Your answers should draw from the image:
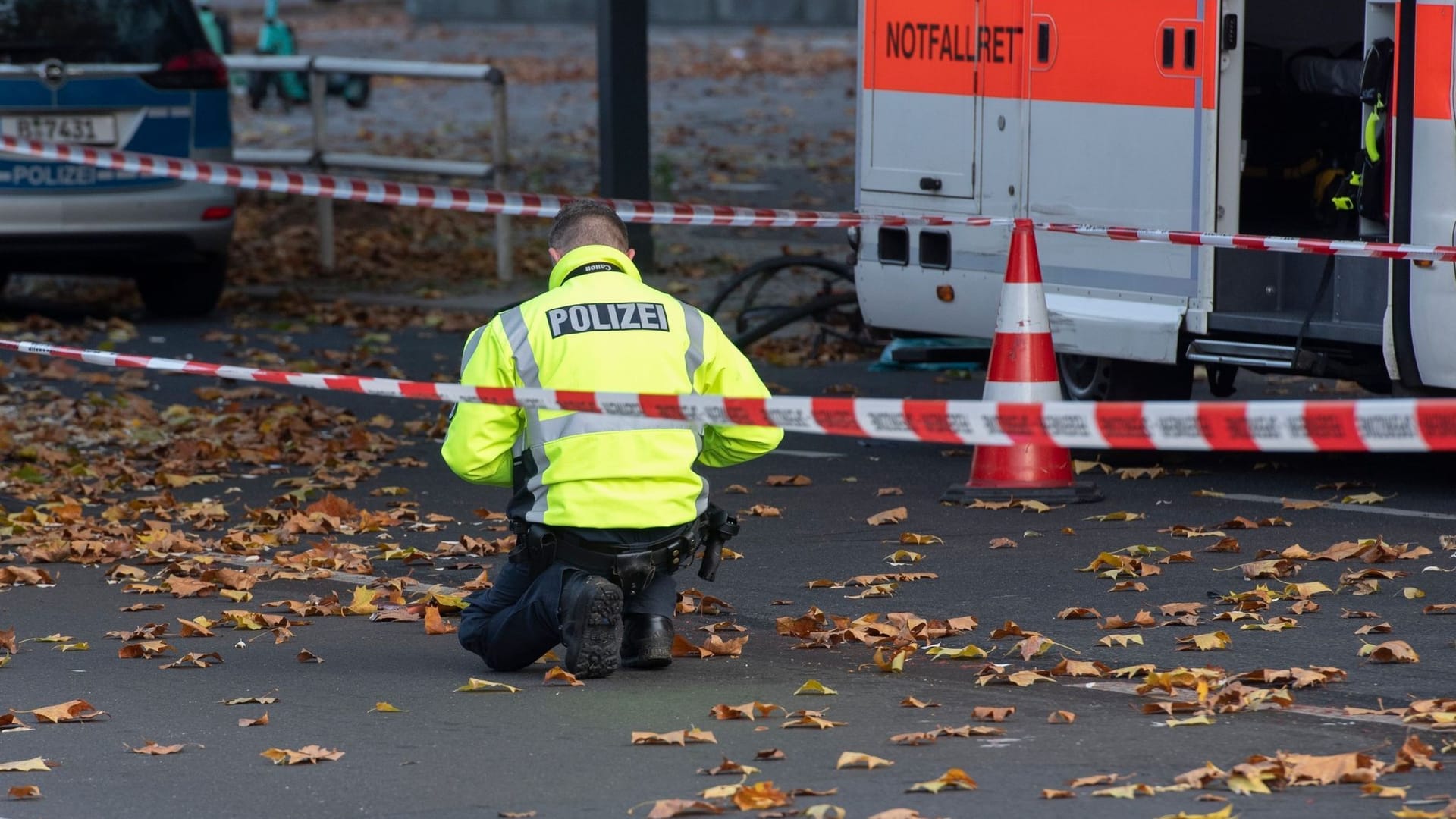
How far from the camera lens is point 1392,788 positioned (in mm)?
4703

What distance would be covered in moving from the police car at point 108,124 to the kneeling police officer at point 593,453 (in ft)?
24.7

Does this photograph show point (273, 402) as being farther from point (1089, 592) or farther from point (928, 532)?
point (1089, 592)

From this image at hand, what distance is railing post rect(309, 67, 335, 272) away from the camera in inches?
636

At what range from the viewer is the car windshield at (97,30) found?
12875mm

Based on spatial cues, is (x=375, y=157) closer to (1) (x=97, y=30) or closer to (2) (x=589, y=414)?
(1) (x=97, y=30)

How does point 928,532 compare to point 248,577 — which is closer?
point 248,577

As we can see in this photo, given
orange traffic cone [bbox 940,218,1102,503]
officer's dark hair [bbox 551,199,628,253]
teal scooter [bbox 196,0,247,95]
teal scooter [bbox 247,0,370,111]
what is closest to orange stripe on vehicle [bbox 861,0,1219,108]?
orange traffic cone [bbox 940,218,1102,503]

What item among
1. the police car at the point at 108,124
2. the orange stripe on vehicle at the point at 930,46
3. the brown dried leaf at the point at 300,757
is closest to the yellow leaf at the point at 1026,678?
the brown dried leaf at the point at 300,757

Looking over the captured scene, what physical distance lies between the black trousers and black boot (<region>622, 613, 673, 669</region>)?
24mm

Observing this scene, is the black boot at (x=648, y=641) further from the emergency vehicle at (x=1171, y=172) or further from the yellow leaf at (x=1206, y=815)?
the emergency vehicle at (x=1171, y=172)

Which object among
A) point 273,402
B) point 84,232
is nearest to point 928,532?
point 273,402

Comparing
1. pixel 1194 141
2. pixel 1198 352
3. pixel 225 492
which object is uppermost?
pixel 1194 141

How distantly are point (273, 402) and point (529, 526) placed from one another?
5.69m

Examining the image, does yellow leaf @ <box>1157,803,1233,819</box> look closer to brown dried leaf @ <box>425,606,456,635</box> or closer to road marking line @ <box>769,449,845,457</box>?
brown dried leaf @ <box>425,606,456,635</box>
